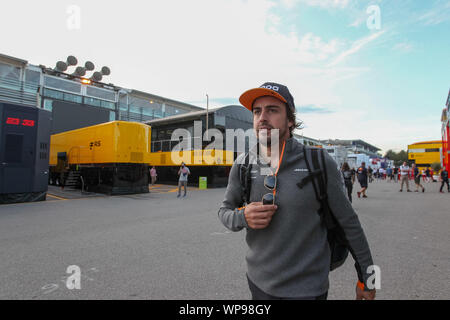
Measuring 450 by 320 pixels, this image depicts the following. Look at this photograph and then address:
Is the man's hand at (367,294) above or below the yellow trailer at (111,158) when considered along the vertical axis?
below

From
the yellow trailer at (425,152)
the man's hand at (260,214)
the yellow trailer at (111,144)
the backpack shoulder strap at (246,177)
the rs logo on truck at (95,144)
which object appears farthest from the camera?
the yellow trailer at (425,152)

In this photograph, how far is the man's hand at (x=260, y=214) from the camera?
4.27ft

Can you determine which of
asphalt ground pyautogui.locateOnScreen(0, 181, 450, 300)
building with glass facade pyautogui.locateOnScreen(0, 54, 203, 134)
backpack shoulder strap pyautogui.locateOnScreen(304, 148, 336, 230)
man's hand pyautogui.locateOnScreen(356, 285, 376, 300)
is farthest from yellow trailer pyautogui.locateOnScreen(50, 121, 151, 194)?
man's hand pyautogui.locateOnScreen(356, 285, 376, 300)

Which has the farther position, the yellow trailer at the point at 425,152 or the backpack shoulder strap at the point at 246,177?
the yellow trailer at the point at 425,152

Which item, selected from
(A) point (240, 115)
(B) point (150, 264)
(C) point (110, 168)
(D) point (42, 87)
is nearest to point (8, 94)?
(D) point (42, 87)

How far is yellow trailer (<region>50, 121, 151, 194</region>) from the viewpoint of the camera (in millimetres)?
13808

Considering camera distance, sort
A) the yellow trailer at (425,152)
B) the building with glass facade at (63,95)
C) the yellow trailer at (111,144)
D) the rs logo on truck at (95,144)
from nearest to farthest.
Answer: the yellow trailer at (111,144) → the rs logo on truck at (95,144) → the building with glass facade at (63,95) → the yellow trailer at (425,152)

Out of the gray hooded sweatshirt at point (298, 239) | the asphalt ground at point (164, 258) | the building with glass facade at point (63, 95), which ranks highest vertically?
the building with glass facade at point (63, 95)

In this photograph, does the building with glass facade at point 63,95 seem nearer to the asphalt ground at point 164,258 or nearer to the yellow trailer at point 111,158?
the yellow trailer at point 111,158

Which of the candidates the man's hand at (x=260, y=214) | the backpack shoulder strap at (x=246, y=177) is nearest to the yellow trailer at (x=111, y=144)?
the backpack shoulder strap at (x=246, y=177)

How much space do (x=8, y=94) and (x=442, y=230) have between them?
29294 millimetres

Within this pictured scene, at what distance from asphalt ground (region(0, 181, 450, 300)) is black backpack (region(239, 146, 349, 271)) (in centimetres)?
173

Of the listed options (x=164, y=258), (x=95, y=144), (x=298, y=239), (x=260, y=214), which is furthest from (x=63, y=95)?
(x=298, y=239)

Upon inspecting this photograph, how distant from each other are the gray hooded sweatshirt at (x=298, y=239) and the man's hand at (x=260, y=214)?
0.08 m
